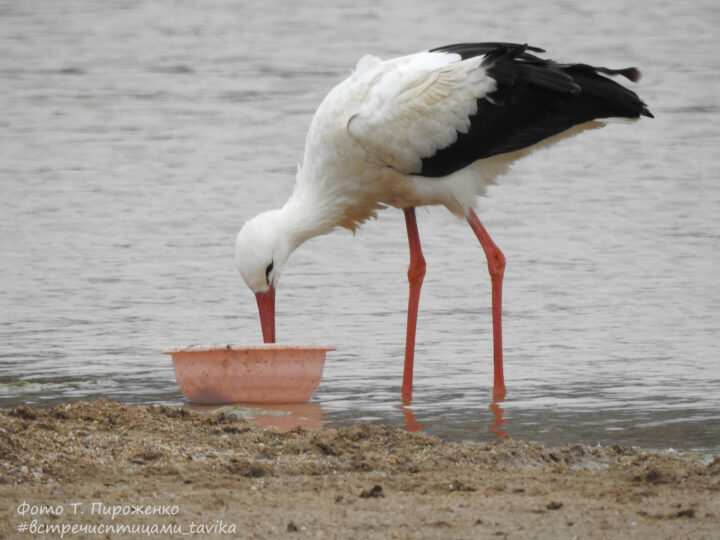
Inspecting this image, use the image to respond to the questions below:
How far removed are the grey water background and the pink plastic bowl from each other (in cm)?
20

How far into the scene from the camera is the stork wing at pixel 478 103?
27.2 ft

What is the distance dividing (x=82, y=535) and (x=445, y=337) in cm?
521

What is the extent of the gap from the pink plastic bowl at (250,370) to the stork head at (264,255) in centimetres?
69

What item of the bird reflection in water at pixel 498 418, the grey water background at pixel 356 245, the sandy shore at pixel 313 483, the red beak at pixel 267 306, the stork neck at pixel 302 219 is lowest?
the grey water background at pixel 356 245

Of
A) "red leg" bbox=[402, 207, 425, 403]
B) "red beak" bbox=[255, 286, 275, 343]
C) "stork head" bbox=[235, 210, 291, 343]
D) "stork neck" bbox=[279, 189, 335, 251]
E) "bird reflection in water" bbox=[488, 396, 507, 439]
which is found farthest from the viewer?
"red leg" bbox=[402, 207, 425, 403]

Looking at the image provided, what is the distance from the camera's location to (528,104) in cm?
841

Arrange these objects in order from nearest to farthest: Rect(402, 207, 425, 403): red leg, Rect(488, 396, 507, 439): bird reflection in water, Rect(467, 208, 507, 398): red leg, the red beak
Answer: Rect(488, 396, 507, 439): bird reflection in water → the red beak → Rect(467, 208, 507, 398): red leg → Rect(402, 207, 425, 403): red leg

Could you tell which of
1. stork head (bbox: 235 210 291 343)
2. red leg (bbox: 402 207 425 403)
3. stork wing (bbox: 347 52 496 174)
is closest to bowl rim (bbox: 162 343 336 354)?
stork head (bbox: 235 210 291 343)

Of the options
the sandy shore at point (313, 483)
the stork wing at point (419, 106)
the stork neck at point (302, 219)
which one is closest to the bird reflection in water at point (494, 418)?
the sandy shore at point (313, 483)

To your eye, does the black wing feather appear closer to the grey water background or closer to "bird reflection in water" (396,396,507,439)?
the grey water background

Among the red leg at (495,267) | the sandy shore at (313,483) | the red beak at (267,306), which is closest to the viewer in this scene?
the sandy shore at (313,483)

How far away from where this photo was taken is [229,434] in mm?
6148

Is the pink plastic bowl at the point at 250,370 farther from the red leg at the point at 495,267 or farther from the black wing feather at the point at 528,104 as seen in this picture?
the black wing feather at the point at 528,104

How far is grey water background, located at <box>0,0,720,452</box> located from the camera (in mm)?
7957
